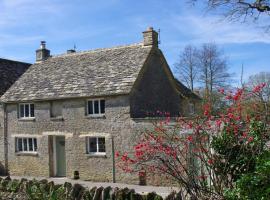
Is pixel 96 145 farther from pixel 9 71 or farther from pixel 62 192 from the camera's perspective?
pixel 9 71

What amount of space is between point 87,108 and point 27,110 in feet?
16.5

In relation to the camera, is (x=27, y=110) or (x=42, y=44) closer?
(x=27, y=110)

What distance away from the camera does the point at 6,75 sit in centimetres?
3103

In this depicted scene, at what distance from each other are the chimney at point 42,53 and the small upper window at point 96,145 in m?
9.98

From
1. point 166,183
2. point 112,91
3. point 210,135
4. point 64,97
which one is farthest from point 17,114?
point 210,135

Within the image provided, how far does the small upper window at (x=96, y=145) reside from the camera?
22.5 metres

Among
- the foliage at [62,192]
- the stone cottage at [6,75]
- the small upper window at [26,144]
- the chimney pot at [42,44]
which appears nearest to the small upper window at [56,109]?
the small upper window at [26,144]

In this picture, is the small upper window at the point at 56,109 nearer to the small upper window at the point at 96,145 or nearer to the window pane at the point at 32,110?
the window pane at the point at 32,110

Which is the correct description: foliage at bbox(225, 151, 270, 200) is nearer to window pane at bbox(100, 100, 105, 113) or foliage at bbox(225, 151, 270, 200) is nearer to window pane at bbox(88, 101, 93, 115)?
window pane at bbox(100, 100, 105, 113)

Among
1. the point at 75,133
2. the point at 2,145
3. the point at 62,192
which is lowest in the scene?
the point at 62,192

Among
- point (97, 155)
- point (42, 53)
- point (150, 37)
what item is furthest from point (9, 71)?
point (97, 155)

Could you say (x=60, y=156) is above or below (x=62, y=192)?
above

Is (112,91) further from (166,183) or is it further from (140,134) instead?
(166,183)

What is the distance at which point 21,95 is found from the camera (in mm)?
26094
